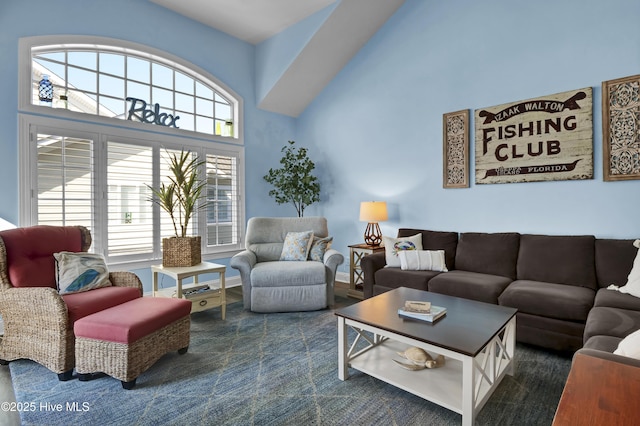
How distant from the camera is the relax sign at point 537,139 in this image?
3.09 meters

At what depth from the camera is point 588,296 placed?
99.0 inches

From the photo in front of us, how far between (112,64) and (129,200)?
1.55 m

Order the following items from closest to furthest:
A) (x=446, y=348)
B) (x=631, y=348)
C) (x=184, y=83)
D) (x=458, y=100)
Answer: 1. (x=631, y=348)
2. (x=446, y=348)
3. (x=458, y=100)
4. (x=184, y=83)

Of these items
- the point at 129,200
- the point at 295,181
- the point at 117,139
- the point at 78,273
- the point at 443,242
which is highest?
the point at 117,139

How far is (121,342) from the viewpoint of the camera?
2064 millimetres

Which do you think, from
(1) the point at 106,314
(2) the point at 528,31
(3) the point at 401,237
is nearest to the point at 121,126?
(1) the point at 106,314

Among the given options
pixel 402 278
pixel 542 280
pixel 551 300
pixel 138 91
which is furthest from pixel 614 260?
pixel 138 91

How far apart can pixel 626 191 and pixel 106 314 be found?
13.9 ft

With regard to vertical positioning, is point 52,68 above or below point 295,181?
above

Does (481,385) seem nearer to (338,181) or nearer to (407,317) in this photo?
(407,317)

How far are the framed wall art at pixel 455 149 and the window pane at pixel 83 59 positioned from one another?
13.1 ft

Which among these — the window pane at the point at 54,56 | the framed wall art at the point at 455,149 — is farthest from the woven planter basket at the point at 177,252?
the framed wall art at the point at 455,149

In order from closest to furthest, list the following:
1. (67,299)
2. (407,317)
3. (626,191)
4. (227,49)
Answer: (407,317) < (67,299) < (626,191) < (227,49)

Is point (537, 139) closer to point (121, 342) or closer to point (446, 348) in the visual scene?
point (446, 348)
